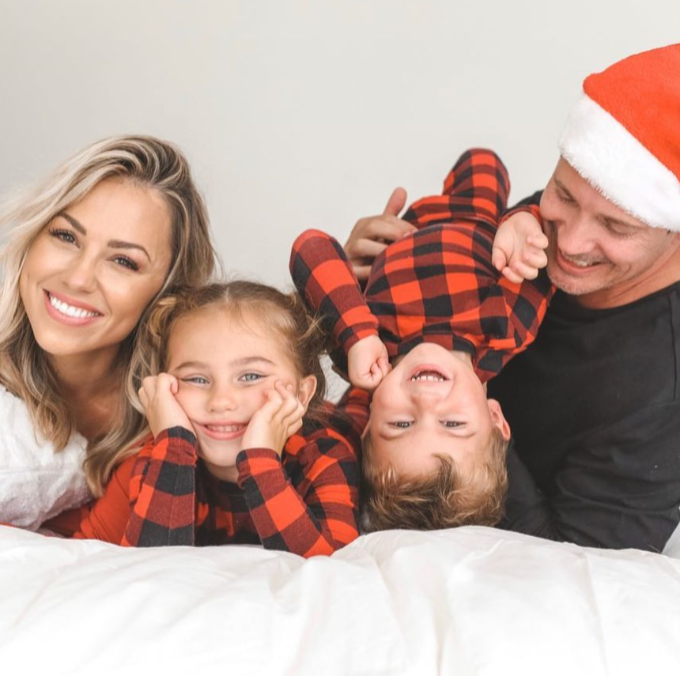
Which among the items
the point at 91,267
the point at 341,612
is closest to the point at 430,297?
the point at 91,267

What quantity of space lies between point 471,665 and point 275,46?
1938mm

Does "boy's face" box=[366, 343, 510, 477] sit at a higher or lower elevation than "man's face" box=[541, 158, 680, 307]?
lower

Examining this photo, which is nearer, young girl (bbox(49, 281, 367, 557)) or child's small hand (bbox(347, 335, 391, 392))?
young girl (bbox(49, 281, 367, 557))

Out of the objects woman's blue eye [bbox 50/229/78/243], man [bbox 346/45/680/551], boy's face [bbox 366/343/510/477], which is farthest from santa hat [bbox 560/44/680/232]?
woman's blue eye [bbox 50/229/78/243]

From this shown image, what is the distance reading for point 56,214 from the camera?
1.51 meters

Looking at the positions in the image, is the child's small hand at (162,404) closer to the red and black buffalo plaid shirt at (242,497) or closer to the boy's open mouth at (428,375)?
the red and black buffalo plaid shirt at (242,497)

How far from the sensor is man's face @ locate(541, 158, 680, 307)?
1428mm

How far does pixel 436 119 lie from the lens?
254cm

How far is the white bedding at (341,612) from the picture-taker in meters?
0.88

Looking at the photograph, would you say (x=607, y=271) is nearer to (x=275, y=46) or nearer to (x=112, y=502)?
(x=112, y=502)

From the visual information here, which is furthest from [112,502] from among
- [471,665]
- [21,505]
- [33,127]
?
[33,127]

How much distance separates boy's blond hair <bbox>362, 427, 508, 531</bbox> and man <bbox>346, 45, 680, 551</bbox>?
0.11m

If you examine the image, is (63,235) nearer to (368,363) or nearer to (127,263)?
(127,263)

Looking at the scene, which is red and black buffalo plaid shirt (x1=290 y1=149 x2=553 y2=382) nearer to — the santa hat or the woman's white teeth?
the santa hat
